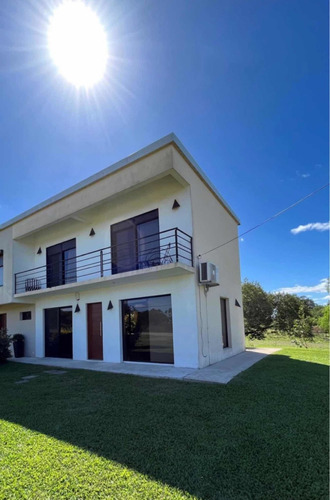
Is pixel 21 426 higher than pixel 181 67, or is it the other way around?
pixel 181 67

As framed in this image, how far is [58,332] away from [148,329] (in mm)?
5415

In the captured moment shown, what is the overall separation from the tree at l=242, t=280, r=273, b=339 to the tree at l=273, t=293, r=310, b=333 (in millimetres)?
824

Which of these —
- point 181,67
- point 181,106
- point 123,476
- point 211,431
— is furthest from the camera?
point 181,106

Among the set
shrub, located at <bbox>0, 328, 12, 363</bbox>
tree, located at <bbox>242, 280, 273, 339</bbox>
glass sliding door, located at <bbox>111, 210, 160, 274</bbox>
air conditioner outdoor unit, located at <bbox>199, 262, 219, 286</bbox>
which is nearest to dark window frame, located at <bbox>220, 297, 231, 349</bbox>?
air conditioner outdoor unit, located at <bbox>199, 262, 219, 286</bbox>

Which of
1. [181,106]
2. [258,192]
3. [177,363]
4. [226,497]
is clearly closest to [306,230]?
[258,192]

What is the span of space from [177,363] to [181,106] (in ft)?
28.7

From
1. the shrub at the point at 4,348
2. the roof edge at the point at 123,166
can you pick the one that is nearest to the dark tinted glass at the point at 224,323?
the roof edge at the point at 123,166

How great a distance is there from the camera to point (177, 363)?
27.1ft

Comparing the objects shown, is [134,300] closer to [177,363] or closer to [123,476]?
[177,363]

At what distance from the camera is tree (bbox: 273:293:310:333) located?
2994 centimetres

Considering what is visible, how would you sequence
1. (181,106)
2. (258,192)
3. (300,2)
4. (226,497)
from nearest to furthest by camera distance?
1. (226,497)
2. (300,2)
3. (181,106)
4. (258,192)

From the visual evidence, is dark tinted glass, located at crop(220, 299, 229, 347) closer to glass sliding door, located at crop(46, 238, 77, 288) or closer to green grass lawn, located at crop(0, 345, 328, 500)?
green grass lawn, located at crop(0, 345, 328, 500)

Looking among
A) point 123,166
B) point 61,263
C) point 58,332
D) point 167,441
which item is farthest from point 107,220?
point 167,441

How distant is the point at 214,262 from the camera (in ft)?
33.5
